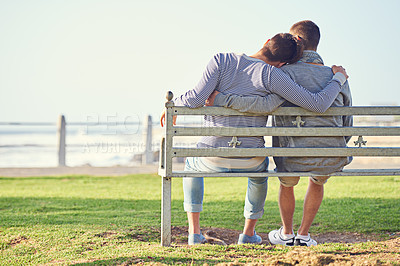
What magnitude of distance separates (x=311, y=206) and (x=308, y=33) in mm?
1484

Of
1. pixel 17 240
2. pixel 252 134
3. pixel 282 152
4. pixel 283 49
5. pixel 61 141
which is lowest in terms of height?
pixel 61 141

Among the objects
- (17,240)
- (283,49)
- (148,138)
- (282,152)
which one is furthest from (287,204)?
(148,138)

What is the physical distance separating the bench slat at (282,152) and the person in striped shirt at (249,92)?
98 mm

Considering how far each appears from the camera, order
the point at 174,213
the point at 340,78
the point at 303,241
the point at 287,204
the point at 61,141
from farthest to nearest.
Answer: the point at 61,141 → the point at 174,213 → the point at 287,204 → the point at 303,241 → the point at 340,78

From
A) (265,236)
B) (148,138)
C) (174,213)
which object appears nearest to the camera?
(265,236)

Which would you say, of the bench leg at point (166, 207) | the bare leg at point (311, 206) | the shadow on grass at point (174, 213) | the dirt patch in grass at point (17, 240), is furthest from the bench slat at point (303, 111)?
the dirt patch in grass at point (17, 240)

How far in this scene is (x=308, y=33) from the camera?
13.2ft

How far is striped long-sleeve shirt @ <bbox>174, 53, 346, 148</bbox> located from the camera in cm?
368

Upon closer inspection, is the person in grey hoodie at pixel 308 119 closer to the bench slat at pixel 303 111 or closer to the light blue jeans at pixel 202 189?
the bench slat at pixel 303 111

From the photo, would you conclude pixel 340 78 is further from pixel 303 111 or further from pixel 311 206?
pixel 311 206

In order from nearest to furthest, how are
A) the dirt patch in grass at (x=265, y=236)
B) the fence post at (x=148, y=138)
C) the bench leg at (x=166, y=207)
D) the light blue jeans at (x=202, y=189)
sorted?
the bench leg at (x=166, y=207) → the light blue jeans at (x=202, y=189) → the dirt patch in grass at (x=265, y=236) → the fence post at (x=148, y=138)

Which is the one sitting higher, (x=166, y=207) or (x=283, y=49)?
(x=283, y=49)

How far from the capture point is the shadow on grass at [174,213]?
5.30 meters

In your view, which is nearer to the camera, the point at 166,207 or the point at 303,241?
the point at 166,207
